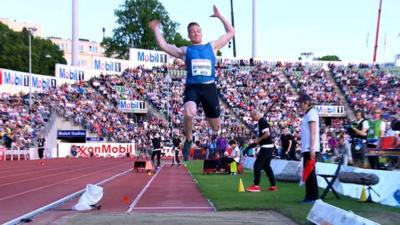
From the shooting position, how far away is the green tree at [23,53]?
9106 centimetres

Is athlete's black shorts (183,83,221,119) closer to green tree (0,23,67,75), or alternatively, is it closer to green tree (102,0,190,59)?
green tree (0,23,67,75)

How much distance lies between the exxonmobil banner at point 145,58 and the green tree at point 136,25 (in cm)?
3495

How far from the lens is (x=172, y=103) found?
165ft

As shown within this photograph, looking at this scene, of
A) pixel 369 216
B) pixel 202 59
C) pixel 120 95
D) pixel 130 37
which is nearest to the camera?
pixel 202 59

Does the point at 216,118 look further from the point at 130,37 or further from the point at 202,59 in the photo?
the point at 130,37

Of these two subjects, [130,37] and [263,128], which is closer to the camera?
[263,128]

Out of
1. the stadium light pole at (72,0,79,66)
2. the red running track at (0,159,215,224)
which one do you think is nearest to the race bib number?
the red running track at (0,159,215,224)

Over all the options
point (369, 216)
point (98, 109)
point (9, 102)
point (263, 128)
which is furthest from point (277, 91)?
point (369, 216)

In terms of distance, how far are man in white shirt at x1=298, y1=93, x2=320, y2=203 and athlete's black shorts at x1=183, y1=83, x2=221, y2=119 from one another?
17.4 ft

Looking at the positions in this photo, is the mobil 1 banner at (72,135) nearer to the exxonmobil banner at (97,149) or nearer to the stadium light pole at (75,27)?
the exxonmobil banner at (97,149)

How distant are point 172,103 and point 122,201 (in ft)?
119

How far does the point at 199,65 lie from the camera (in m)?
7.33

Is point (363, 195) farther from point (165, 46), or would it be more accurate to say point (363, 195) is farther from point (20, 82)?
point (20, 82)

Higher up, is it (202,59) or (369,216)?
(202,59)
